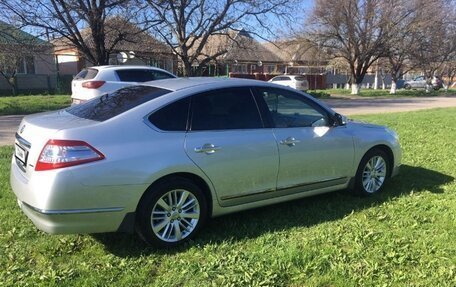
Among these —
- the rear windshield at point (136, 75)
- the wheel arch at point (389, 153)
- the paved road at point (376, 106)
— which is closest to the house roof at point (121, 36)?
the rear windshield at point (136, 75)

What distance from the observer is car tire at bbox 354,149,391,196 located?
5621 mm

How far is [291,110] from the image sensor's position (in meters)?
5.23

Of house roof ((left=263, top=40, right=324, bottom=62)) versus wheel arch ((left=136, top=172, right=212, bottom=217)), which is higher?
house roof ((left=263, top=40, right=324, bottom=62))

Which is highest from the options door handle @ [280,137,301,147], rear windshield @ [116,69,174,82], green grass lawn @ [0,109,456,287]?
rear windshield @ [116,69,174,82]

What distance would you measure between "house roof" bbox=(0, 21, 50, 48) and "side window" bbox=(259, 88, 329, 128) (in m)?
16.6

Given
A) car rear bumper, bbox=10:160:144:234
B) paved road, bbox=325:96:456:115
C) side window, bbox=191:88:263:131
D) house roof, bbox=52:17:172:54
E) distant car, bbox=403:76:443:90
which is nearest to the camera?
car rear bumper, bbox=10:160:144:234

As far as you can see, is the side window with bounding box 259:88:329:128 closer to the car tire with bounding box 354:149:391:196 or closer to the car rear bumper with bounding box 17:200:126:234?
the car tire with bounding box 354:149:391:196

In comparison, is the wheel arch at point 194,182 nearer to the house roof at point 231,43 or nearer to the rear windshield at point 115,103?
the rear windshield at point 115,103

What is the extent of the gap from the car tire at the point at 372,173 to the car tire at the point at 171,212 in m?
2.24

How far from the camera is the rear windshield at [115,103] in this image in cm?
420

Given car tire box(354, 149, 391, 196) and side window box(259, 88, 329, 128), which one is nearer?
side window box(259, 88, 329, 128)

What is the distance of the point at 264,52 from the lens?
2194 inches

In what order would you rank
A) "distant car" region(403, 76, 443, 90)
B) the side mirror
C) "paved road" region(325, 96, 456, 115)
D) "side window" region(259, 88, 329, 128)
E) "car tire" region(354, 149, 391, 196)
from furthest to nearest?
"distant car" region(403, 76, 443, 90)
"paved road" region(325, 96, 456, 115)
"car tire" region(354, 149, 391, 196)
the side mirror
"side window" region(259, 88, 329, 128)

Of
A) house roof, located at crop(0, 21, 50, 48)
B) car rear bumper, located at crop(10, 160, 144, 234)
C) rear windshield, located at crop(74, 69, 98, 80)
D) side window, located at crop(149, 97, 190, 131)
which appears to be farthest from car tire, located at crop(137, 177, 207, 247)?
house roof, located at crop(0, 21, 50, 48)
